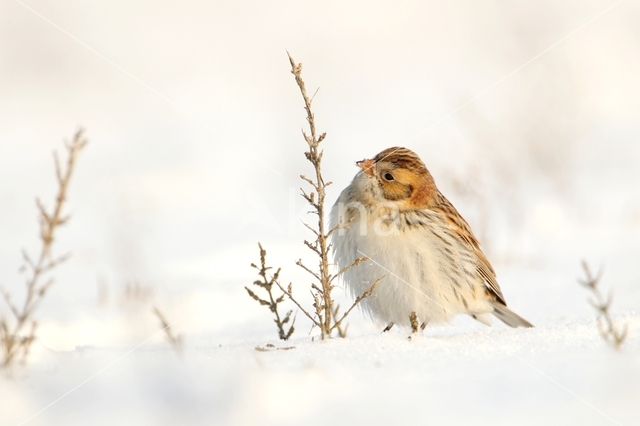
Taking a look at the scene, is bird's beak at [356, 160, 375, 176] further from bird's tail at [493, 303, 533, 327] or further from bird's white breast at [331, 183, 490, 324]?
bird's tail at [493, 303, 533, 327]

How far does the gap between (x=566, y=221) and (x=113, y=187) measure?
4.77 metres

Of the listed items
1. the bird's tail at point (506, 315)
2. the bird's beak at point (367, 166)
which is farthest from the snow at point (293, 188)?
the bird's beak at point (367, 166)

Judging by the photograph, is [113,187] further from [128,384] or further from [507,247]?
[128,384]

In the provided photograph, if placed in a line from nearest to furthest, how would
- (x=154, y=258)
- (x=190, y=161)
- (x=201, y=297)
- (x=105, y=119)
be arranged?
(x=201, y=297) < (x=154, y=258) < (x=190, y=161) < (x=105, y=119)

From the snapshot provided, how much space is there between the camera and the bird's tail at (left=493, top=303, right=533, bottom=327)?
6.09 m

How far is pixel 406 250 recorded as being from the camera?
5496 mm

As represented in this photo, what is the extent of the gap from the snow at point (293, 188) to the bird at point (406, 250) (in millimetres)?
498

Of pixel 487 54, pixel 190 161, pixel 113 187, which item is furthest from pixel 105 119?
pixel 487 54

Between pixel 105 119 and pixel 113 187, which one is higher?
pixel 105 119

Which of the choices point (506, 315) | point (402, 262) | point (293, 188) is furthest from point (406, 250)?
point (293, 188)

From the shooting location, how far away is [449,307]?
5.78 metres

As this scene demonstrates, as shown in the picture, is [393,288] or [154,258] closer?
[393,288]

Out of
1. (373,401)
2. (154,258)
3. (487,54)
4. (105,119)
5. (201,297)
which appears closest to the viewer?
(373,401)

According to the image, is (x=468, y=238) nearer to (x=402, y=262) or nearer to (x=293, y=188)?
(x=402, y=262)
